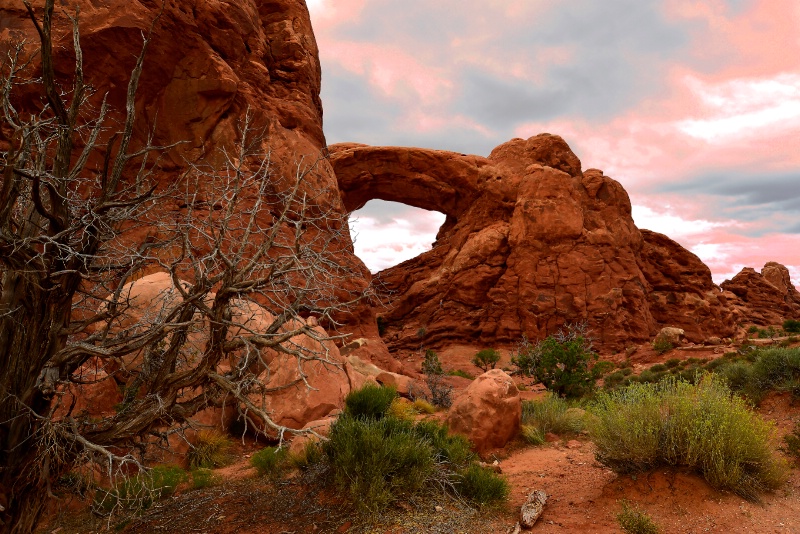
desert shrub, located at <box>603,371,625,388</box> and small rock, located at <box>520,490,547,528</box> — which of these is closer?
small rock, located at <box>520,490,547,528</box>

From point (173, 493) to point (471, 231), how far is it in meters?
25.6

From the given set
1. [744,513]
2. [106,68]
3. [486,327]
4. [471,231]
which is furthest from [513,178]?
[744,513]

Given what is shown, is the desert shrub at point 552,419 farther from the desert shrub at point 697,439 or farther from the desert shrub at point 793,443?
the desert shrub at point 697,439

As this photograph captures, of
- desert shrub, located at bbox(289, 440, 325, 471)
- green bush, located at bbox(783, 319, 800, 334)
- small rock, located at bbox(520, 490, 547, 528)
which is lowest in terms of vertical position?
desert shrub, located at bbox(289, 440, 325, 471)

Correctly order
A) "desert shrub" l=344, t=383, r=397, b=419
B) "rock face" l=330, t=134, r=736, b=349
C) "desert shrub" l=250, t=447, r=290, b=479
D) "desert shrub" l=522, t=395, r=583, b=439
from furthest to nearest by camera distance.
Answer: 1. "rock face" l=330, t=134, r=736, b=349
2. "desert shrub" l=522, t=395, r=583, b=439
3. "desert shrub" l=344, t=383, r=397, b=419
4. "desert shrub" l=250, t=447, r=290, b=479

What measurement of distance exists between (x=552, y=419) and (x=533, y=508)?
13.0ft

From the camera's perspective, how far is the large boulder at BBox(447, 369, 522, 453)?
7.24 m

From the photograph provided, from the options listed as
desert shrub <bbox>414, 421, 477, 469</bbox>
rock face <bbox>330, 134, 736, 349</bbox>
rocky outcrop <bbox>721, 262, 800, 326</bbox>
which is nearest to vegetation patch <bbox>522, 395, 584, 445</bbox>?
desert shrub <bbox>414, 421, 477, 469</bbox>

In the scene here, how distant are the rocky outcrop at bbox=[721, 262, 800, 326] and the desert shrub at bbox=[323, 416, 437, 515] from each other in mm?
38279

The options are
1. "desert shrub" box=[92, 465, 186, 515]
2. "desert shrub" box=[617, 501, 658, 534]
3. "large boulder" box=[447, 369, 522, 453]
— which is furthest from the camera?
"large boulder" box=[447, 369, 522, 453]

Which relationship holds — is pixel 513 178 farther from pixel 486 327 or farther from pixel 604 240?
pixel 486 327

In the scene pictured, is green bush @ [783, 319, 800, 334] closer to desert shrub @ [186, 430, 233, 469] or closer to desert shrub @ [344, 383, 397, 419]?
desert shrub @ [344, 383, 397, 419]

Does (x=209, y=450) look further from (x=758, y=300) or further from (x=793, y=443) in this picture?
(x=758, y=300)

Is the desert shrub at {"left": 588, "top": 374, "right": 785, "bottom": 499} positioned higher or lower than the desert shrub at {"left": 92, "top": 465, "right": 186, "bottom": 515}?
higher
